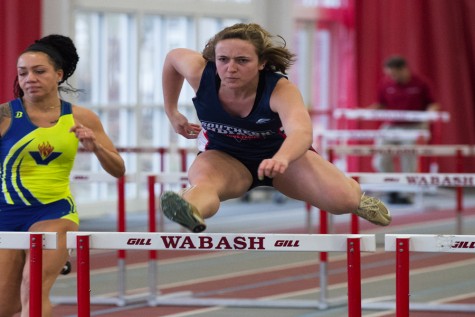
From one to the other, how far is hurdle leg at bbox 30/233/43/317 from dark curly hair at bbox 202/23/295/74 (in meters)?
1.14

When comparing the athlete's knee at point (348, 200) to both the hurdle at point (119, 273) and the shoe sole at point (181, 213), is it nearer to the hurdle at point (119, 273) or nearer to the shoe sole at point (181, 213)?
the shoe sole at point (181, 213)

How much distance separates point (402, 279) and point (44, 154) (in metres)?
1.66

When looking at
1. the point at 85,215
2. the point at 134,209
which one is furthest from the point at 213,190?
the point at 134,209

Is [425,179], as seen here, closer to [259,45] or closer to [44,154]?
[259,45]

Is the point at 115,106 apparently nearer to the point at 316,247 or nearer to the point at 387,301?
the point at 387,301

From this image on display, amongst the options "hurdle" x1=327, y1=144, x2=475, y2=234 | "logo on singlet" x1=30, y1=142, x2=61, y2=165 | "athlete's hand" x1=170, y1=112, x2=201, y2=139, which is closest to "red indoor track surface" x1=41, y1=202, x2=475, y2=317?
"hurdle" x1=327, y1=144, x2=475, y2=234

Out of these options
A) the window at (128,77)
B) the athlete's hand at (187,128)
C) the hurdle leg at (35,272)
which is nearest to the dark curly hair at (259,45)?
the athlete's hand at (187,128)

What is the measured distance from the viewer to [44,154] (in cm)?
422

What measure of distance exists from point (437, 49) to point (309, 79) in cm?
226

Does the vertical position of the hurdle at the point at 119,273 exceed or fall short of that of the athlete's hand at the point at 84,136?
it falls short

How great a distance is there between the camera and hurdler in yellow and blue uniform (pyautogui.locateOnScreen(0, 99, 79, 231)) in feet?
13.8

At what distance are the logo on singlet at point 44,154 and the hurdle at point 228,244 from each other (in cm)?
73

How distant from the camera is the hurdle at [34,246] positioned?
138 inches

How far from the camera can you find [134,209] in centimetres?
1218
